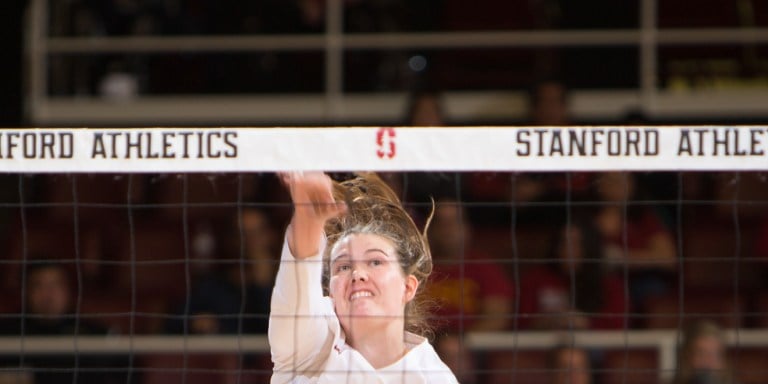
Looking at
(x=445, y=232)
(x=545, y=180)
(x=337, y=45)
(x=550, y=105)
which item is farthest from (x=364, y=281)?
(x=337, y=45)

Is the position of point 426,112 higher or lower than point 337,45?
lower

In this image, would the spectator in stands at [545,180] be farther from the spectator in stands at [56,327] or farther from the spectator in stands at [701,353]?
the spectator in stands at [56,327]

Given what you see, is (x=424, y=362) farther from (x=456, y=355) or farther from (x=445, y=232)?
(x=445, y=232)

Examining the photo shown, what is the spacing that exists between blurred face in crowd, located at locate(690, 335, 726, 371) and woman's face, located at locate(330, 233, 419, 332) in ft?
9.19

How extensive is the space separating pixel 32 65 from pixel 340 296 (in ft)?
20.8

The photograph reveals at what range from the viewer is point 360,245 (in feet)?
15.8

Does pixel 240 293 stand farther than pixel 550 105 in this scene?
No

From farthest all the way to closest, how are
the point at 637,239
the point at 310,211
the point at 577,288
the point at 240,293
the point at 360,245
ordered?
1. the point at 637,239
2. the point at 577,288
3. the point at 240,293
4. the point at 360,245
5. the point at 310,211

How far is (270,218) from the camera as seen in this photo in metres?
9.23

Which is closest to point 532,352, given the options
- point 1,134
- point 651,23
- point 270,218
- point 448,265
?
point 448,265

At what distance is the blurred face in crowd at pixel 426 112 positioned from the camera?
27.7 feet

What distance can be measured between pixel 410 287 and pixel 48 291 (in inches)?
148

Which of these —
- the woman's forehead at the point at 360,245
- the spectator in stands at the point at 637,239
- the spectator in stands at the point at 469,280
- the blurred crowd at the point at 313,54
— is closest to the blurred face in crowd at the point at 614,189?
the spectator in stands at the point at 637,239

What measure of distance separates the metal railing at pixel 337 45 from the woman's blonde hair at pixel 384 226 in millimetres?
5021
